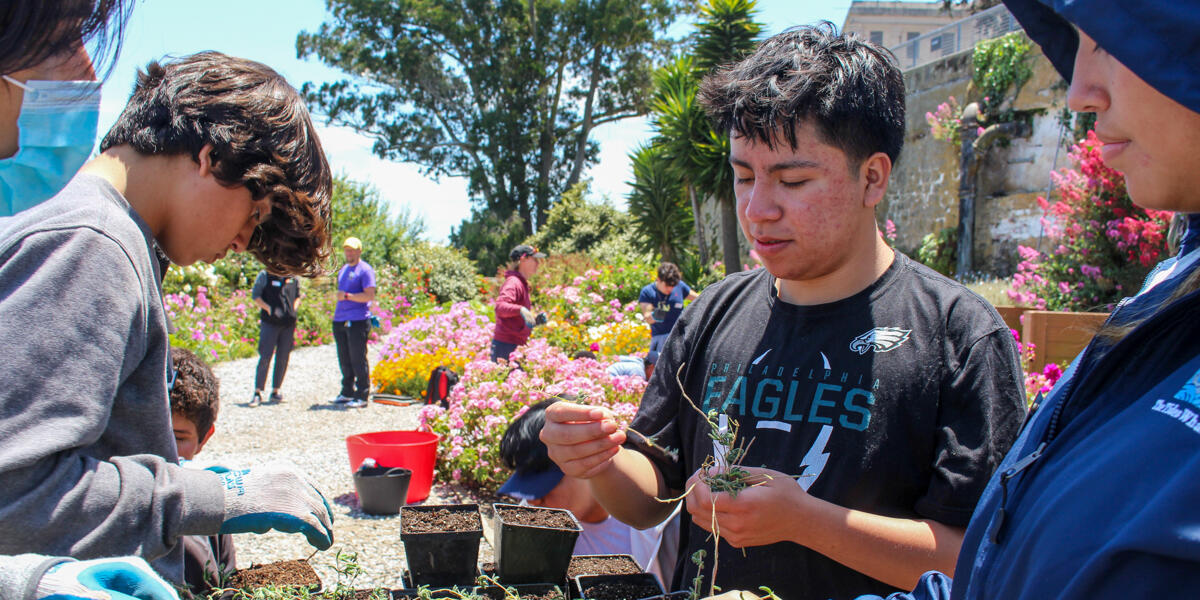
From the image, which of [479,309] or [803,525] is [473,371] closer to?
[803,525]

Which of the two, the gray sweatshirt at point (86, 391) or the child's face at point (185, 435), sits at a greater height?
the gray sweatshirt at point (86, 391)

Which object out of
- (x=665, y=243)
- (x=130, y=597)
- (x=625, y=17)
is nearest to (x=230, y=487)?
(x=130, y=597)

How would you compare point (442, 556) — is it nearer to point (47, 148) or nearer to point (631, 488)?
point (631, 488)

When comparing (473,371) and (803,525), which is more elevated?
(803,525)

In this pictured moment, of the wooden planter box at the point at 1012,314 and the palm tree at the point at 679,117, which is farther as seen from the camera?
the palm tree at the point at 679,117

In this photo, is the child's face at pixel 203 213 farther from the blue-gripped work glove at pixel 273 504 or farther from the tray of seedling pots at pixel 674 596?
the tray of seedling pots at pixel 674 596

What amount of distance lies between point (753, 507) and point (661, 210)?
1542 cm

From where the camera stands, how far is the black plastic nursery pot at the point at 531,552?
206 cm

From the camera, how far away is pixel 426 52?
29859mm

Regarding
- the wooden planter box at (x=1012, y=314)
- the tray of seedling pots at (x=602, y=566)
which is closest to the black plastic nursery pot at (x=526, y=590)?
the tray of seedling pots at (x=602, y=566)

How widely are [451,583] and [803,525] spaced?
1.23 meters

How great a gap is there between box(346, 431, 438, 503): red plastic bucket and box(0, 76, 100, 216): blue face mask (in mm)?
3337

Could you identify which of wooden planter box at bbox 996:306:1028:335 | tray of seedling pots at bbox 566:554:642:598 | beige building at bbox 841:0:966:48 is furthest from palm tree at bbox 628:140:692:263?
beige building at bbox 841:0:966:48

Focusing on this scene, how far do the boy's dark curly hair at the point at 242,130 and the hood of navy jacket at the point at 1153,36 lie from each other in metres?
1.36
